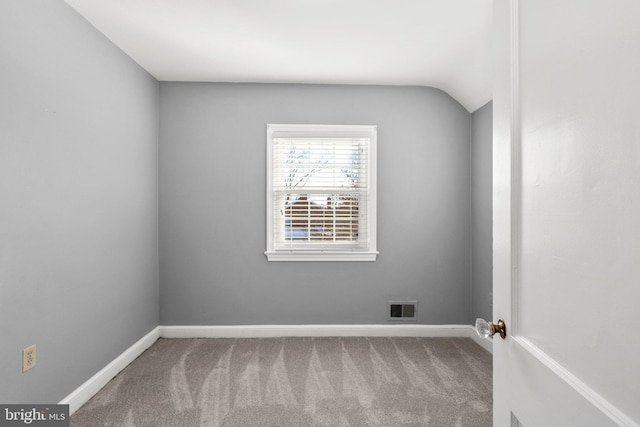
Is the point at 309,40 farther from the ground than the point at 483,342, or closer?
farther from the ground

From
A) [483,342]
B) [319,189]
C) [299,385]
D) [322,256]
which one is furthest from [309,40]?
[483,342]

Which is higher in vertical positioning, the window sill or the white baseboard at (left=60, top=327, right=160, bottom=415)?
the window sill

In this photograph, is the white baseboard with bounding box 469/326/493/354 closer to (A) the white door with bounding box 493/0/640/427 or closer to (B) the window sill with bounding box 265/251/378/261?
(B) the window sill with bounding box 265/251/378/261

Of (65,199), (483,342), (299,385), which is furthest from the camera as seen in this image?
(483,342)

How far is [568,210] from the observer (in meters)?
0.66

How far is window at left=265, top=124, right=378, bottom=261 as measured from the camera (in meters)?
3.41

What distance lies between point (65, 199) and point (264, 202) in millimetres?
1629

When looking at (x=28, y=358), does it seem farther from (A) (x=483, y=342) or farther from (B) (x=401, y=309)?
(A) (x=483, y=342)

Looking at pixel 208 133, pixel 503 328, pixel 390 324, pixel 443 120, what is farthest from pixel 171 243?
pixel 503 328

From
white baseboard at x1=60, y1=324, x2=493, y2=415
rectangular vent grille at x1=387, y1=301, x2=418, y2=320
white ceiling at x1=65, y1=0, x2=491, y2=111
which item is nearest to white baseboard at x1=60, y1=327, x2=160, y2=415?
white baseboard at x1=60, y1=324, x2=493, y2=415

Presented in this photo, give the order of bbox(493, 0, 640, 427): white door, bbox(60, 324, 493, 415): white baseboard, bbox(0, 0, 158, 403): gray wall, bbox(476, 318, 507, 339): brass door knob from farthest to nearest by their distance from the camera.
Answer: bbox(60, 324, 493, 415): white baseboard < bbox(0, 0, 158, 403): gray wall < bbox(476, 318, 507, 339): brass door knob < bbox(493, 0, 640, 427): white door

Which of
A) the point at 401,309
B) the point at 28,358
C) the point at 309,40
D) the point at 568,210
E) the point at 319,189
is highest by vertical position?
the point at 309,40

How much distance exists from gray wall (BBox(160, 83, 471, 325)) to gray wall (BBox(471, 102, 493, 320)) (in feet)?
0.26

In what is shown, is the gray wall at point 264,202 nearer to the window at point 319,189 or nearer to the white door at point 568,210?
the window at point 319,189
